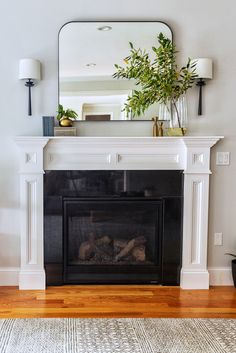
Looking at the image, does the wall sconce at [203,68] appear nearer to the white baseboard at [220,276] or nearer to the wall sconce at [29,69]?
the wall sconce at [29,69]

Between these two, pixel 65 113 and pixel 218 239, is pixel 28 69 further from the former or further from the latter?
pixel 218 239

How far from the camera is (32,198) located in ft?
10.2

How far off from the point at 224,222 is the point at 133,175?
0.94 metres

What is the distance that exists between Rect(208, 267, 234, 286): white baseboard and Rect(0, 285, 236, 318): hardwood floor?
0.08 m

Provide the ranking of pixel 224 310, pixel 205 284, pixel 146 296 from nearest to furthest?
pixel 224 310 → pixel 146 296 → pixel 205 284

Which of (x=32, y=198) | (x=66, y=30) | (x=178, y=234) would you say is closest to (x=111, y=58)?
(x=66, y=30)

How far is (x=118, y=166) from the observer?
10.2 feet

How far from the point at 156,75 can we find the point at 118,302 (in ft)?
6.02

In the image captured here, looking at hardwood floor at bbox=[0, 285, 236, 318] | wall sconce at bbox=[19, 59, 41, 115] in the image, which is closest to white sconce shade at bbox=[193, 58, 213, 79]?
wall sconce at bbox=[19, 59, 41, 115]

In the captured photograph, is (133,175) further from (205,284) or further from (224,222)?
(205,284)

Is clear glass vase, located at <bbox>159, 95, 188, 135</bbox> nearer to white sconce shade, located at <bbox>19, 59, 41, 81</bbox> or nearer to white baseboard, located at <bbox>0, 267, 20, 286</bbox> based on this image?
white sconce shade, located at <bbox>19, 59, 41, 81</bbox>

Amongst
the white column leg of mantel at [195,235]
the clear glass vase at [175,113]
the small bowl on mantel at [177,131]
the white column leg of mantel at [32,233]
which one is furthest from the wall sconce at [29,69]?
the white column leg of mantel at [195,235]

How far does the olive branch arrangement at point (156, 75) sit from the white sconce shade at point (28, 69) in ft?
2.24

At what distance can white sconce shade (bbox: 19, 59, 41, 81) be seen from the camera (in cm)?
303
